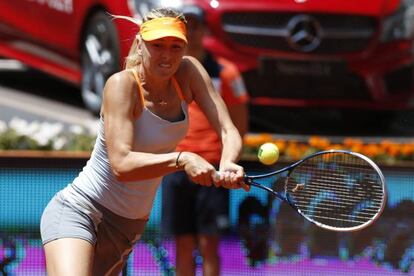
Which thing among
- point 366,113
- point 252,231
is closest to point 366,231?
point 252,231

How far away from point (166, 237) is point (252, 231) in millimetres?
487

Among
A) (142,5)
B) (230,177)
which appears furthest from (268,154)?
(142,5)

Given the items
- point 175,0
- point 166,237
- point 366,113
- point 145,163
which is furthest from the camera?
point 366,113

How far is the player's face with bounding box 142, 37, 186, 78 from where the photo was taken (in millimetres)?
4203

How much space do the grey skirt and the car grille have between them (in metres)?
4.74

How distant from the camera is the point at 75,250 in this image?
4305 millimetres

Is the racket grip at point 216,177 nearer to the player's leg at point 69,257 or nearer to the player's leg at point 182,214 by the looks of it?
the player's leg at point 69,257

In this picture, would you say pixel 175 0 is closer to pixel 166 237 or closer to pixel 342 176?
pixel 166 237

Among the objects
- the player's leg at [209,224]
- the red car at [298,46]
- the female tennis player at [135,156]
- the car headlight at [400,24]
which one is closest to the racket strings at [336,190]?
the female tennis player at [135,156]

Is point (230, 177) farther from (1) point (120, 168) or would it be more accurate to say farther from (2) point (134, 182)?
(2) point (134, 182)

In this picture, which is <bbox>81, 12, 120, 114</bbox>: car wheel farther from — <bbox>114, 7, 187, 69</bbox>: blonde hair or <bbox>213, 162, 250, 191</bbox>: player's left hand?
<bbox>213, 162, 250, 191</bbox>: player's left hand

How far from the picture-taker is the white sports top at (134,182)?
4.27 m

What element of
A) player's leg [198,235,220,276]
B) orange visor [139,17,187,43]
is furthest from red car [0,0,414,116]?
orange visor [139,17,187,43]

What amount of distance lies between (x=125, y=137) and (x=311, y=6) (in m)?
5.31
